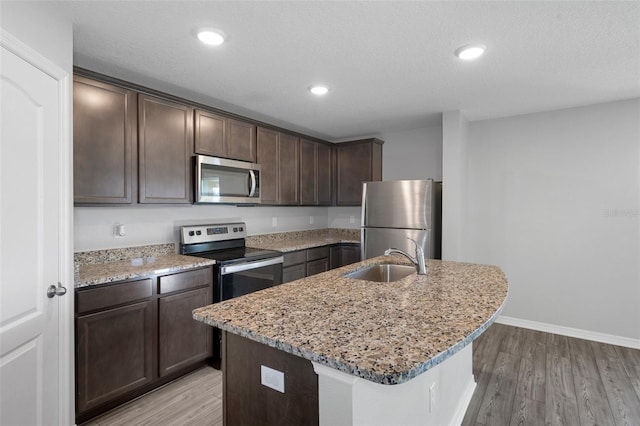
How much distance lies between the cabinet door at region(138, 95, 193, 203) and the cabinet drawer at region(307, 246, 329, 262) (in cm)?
150

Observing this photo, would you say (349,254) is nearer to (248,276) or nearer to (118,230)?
(248,276)

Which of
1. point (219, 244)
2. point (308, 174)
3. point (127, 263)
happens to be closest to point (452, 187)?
point (308, 174)

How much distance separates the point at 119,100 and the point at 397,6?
6.45ft

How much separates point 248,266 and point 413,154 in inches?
107

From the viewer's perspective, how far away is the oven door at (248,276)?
269 cm

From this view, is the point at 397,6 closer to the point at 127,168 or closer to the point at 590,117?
the point at 127,168

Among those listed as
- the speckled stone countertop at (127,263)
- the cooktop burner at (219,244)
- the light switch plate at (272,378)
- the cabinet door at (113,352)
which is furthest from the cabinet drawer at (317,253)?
the light switch plate at (272,378)

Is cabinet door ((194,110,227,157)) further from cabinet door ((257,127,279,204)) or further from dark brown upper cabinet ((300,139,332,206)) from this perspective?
dark brown upper cabinet ((300,139,332,206))

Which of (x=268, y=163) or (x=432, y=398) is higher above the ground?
(x=268, y=163)

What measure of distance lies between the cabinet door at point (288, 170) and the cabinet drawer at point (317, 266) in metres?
0.76

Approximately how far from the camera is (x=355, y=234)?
188 inches

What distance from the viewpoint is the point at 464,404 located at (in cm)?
214

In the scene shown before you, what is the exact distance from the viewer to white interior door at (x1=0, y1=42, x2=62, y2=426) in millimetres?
1387

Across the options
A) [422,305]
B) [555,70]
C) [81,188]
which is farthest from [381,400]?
[555,70]
